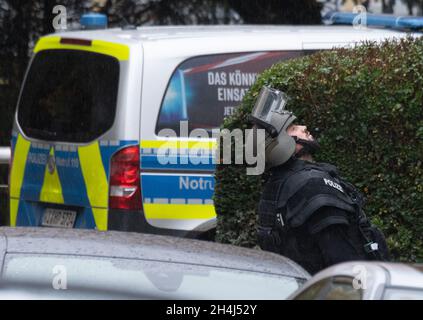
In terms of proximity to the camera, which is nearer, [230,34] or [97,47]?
[97,47]

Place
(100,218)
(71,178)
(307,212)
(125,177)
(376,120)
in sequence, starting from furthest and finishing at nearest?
(71,178) < (100,218) < (125,177) < (376,120) < (307,212)

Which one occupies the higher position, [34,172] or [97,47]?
[97,47]

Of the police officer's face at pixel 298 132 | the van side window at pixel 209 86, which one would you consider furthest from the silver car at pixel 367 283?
the van side window at pixel 209 86

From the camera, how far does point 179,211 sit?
6.47 m

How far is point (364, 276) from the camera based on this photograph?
273 cm

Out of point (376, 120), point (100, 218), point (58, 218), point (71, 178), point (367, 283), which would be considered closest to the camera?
point (367, 283)

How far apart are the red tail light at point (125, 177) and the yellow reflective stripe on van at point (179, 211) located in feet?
0.41

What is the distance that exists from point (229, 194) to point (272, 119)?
1304mm

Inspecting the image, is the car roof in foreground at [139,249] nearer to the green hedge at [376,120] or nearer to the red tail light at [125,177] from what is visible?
the green hedge at [376,120]

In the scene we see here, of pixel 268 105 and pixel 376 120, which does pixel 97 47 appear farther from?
pixel 268 105

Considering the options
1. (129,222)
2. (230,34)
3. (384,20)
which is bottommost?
(129,222)

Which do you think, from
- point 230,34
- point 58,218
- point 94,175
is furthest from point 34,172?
point 230,34

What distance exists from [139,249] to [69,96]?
10.9ft

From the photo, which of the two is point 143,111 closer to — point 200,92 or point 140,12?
point 200,92
